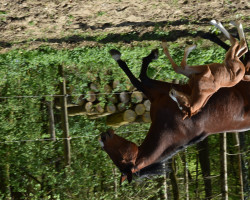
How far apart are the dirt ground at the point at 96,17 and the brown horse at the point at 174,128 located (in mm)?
2228

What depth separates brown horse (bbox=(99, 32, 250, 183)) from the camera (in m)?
3.47

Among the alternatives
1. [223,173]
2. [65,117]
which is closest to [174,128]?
[65,117]

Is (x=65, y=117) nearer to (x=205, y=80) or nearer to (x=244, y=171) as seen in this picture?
(x=205, y=80)

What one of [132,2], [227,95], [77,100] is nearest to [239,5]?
[132,2]

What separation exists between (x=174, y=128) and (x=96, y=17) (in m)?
2.63

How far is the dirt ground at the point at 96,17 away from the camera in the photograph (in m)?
5.23

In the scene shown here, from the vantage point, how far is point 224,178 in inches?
273

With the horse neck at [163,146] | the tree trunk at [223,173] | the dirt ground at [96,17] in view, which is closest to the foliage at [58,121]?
the dirt ground at [96,17]

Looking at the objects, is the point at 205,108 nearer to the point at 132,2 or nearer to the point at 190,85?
the point at 190,85

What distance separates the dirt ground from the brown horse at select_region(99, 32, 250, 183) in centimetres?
223

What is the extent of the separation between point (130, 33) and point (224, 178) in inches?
132

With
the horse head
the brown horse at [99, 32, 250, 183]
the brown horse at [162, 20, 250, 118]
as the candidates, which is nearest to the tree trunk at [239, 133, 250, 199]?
the brown horse at [99, 32, 250, 183]

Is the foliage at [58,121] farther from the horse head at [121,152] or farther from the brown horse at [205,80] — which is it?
the horse head at [121,152]

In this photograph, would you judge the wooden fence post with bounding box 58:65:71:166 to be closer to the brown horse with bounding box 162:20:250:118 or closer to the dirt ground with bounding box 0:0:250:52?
the dirt ground with bounding box 0:0:250:52
